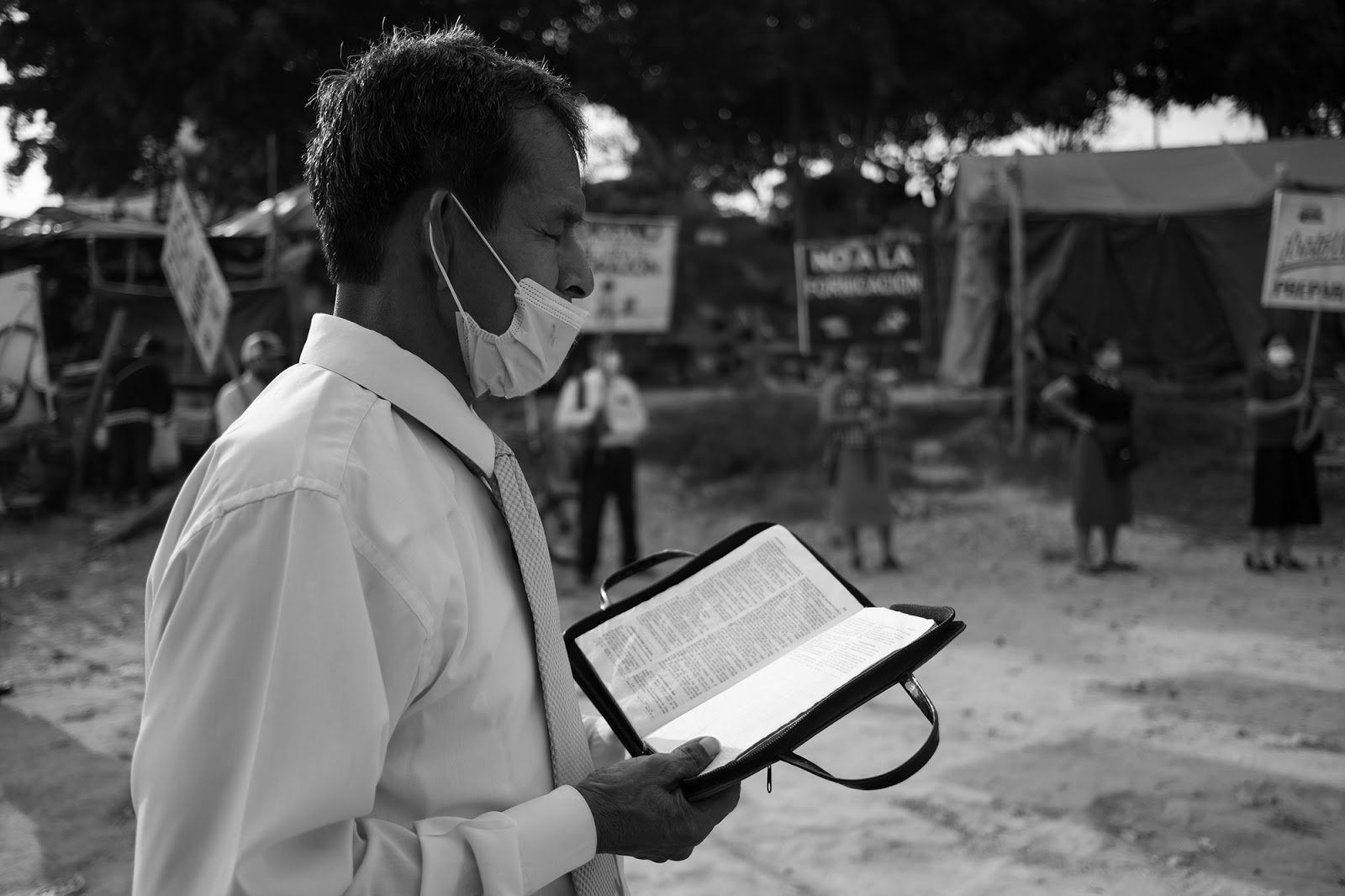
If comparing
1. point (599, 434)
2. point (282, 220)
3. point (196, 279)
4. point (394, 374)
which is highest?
point (282, 220)

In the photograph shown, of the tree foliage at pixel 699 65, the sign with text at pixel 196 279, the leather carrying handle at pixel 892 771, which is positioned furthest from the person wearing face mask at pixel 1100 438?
the tree foliage at pixel 699 65

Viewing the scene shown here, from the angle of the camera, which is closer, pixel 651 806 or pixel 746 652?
pixel 651 806

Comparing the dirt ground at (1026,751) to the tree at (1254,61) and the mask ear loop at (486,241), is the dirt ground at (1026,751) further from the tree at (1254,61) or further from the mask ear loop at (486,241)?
the tree at (1254,61)

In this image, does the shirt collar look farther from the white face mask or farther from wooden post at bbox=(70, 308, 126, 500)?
wooden post at bbox=(70, 308, 126, 500)

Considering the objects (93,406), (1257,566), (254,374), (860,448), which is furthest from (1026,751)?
(93,406)

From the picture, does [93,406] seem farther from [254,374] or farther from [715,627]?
[715,627]

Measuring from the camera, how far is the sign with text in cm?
735

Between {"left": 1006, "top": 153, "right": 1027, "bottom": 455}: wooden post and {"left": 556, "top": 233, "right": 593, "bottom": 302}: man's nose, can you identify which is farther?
{"left": 1006, "top": 153, "right": 1027, "bottom": 455}: wooden post

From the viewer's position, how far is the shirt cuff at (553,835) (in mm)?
1135

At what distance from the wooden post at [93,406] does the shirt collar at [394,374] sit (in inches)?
443

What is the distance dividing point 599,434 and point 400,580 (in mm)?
6763

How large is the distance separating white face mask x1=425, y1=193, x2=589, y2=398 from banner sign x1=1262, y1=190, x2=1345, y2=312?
8.56m

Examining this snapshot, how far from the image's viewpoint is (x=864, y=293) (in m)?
11.1

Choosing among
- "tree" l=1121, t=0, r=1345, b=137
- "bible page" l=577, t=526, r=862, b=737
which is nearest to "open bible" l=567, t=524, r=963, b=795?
"bible page" l=577, t=526, r=862, b=737
